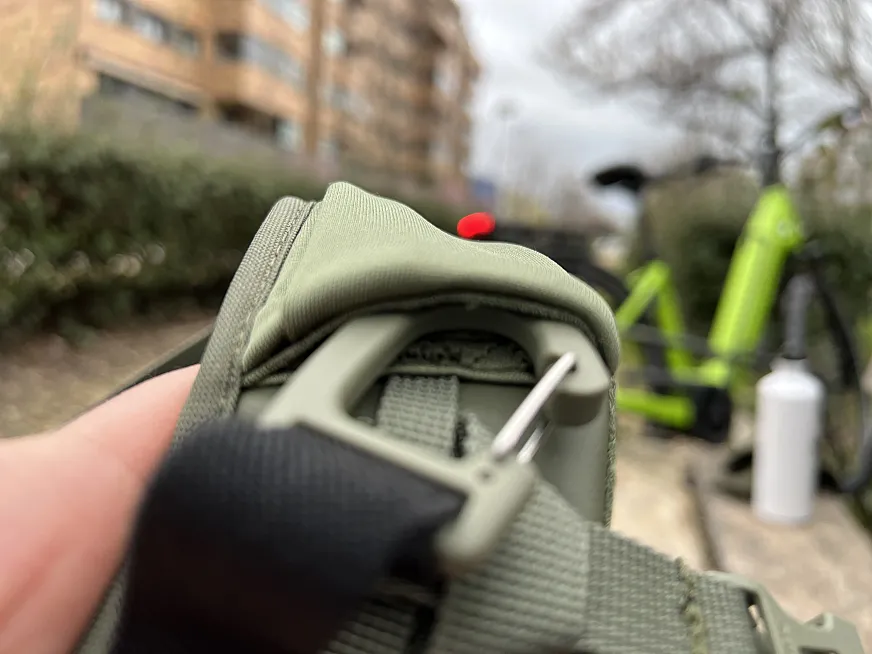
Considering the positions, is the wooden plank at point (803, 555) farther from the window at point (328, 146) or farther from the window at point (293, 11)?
the window at point (328, 146)

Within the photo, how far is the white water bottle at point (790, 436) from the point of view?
1.84 meters

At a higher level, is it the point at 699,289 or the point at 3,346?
the point at 699,289

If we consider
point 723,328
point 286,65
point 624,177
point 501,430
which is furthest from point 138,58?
point 501,430

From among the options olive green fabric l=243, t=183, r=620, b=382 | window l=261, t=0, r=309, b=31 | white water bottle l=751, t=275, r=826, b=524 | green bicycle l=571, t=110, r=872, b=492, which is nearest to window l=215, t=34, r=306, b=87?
window l=261, t=0, r=309, b=31

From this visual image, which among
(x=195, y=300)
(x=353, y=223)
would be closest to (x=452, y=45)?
(x=195, y=300)

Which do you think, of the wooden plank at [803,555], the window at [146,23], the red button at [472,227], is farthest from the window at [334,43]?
the red button at [472,227]

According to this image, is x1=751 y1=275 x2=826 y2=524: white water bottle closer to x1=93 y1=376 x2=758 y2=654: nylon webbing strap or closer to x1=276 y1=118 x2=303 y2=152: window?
x1=93 y1=376 x2=758 y2=654: nylon webbing strap

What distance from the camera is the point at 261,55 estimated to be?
748 cm

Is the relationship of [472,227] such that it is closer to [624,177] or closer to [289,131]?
[624,177]

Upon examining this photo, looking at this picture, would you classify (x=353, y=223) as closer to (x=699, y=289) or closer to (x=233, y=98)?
(x=699, y=289)

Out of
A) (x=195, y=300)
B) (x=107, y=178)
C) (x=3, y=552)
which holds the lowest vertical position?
(x=195, y=300)

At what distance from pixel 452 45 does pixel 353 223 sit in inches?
611

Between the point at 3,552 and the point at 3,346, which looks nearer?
the point at 3,552

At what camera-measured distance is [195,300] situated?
4.25 m
